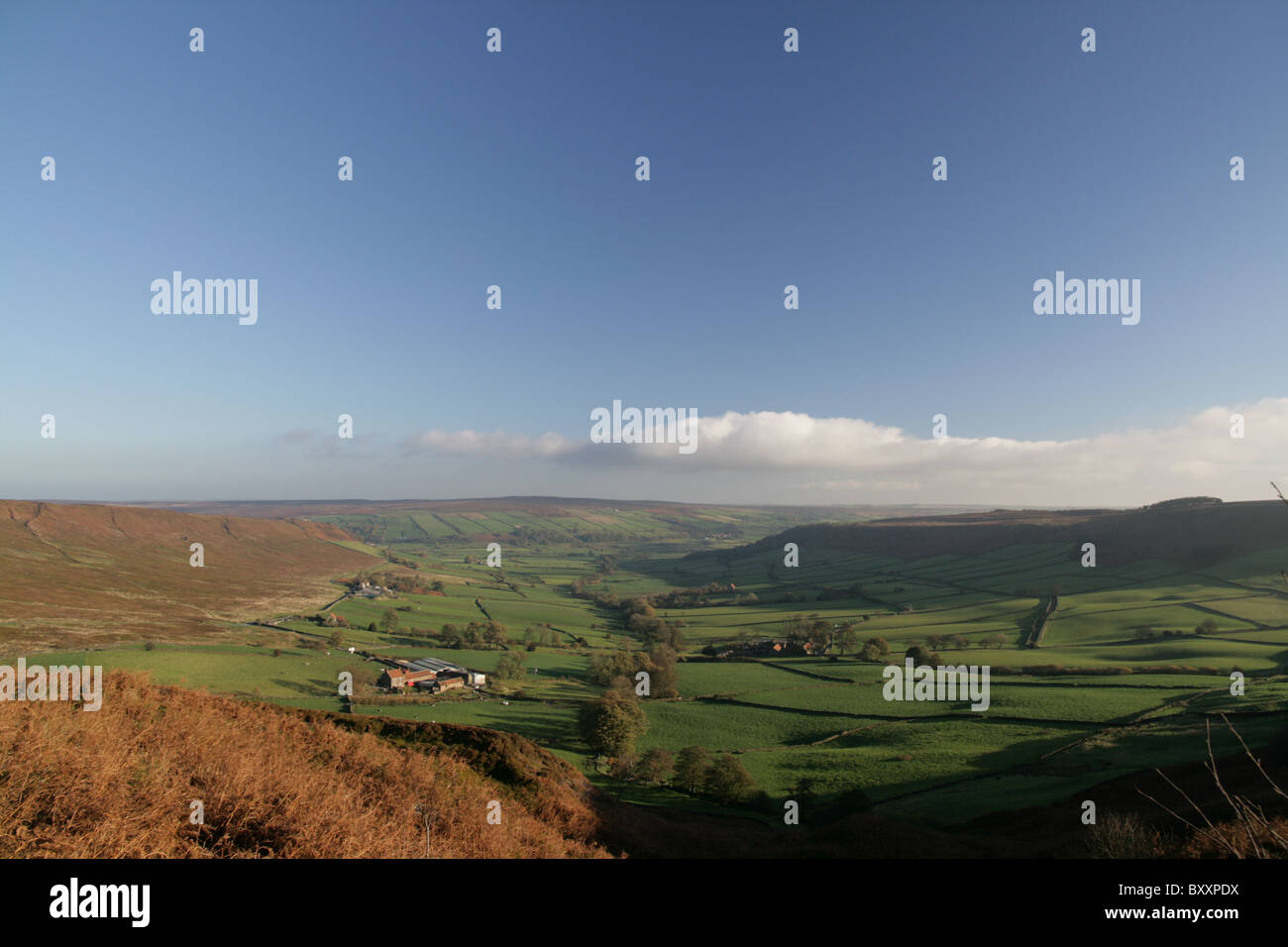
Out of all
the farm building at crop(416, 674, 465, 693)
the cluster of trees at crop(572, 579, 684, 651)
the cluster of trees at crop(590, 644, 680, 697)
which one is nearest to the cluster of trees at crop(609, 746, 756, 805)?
the cluster of trees at crop(590, 644, 680, 697)

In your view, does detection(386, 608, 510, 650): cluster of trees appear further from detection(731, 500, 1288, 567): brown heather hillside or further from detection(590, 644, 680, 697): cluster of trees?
detection(731, 500, 1288, 567): brown heather hillside

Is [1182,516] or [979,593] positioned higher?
[1182,516]

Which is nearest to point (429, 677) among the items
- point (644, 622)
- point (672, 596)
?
point (644, 622)

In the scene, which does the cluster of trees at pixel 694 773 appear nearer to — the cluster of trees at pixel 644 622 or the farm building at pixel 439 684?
the farm building at pixel 439 684

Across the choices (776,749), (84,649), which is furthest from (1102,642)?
(84,649)

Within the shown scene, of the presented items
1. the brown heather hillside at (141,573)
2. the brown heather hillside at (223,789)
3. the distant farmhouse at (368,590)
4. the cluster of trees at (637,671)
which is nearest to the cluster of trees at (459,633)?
the cluster of trees at (637,671)
